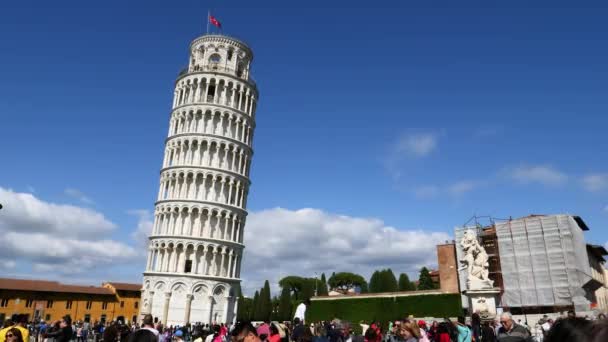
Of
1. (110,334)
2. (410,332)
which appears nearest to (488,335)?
(410,332)

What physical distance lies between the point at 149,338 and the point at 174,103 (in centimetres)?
5174

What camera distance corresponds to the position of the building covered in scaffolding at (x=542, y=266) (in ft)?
→ 97.4

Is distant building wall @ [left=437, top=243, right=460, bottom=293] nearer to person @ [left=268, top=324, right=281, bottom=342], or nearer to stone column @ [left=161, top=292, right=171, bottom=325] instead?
stone column @ [left=161, top=292, right=171, bottom=325]

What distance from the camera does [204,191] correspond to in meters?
48.4

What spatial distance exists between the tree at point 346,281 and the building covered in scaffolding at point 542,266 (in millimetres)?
65072

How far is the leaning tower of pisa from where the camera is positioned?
148ft

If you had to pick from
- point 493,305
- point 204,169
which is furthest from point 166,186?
point 493,305

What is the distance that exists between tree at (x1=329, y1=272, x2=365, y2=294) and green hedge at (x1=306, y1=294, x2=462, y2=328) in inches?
2033

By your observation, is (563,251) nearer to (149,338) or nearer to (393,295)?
(393,295)

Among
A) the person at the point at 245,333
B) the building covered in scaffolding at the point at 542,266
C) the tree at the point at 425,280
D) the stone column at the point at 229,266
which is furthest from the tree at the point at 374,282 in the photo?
the person at the point at 245,333

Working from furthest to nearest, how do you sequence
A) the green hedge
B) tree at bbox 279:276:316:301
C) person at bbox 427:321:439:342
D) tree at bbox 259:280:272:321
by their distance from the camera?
tree at bbox 279:276:316:301 → tree at bbox 259:280:272:321 → the green hedge → person at bbox 427:321:439:342

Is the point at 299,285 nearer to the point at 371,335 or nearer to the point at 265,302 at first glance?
the point at 265,302

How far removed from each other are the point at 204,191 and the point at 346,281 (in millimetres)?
58781

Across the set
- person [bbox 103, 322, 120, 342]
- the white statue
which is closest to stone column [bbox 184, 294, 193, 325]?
the white statue
